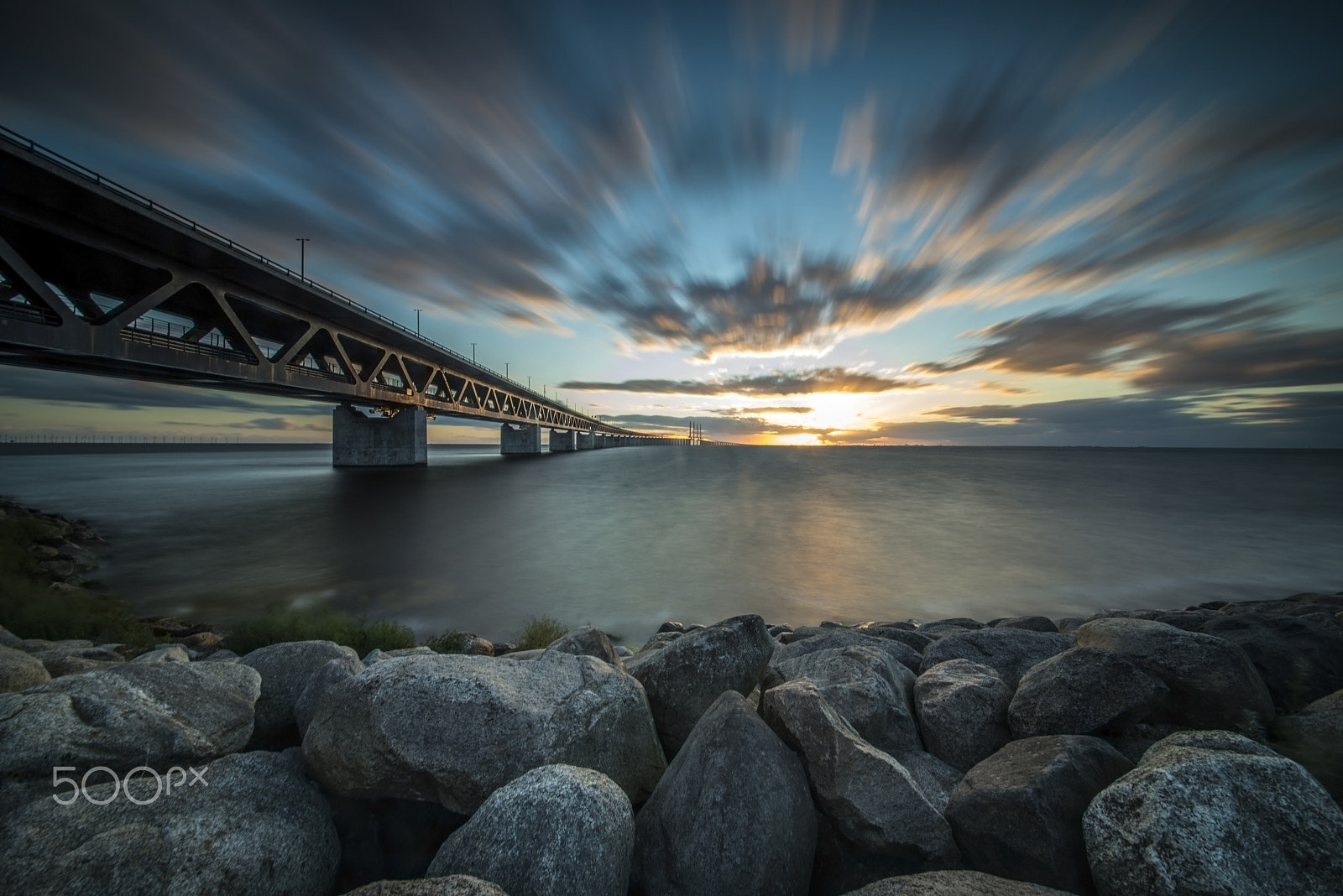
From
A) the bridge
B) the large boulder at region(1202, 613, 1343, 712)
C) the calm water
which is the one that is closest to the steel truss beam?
the bridge

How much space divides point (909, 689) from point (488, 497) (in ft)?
127

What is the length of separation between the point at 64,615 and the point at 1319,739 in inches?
692

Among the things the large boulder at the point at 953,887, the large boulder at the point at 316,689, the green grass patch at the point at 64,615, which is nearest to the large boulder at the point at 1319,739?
the large boulder at the point at 953,887

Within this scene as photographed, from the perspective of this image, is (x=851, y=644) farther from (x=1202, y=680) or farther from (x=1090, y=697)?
(x=1202, y=680)

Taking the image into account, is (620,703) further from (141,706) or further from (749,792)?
(141,706)

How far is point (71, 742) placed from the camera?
10.4ft

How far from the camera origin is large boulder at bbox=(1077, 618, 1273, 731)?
3.67 meters

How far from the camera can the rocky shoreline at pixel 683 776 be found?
2.45 meters

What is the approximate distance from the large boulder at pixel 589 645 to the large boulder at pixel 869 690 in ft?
6.26

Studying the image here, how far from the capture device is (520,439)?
115 metres

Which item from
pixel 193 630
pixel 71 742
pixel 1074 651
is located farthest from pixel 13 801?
pixel 193 630

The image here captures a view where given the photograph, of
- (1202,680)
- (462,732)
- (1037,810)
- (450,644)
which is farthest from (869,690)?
(450,644)

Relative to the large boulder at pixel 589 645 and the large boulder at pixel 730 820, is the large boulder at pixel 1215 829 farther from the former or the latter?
the large boulder at pixel 589 645

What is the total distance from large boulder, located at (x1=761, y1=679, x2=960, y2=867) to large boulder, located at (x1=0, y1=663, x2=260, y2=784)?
4.40 meters
